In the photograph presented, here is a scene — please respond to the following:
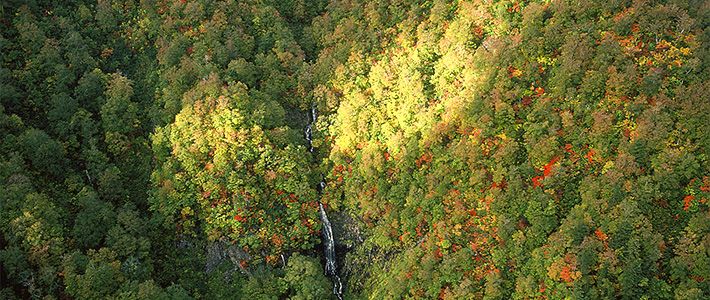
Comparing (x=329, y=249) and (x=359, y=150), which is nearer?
(x=359, y=150)

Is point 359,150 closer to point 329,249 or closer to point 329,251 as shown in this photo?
point 329,249

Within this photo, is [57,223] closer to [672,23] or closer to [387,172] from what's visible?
[387,172]

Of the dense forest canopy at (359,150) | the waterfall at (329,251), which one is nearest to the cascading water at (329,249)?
the waterfall at (329,251)

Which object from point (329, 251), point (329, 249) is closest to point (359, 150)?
point (329, 249)

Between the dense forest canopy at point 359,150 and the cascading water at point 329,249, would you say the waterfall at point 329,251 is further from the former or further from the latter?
the dense forest canopy at point 359,150

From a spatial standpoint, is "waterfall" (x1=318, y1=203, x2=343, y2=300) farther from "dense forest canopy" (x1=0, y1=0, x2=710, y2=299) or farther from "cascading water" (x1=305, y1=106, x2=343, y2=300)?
"dense forest canopy" (x1=0, y1=0, x2=710, y2=299)

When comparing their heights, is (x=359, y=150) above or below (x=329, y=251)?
above

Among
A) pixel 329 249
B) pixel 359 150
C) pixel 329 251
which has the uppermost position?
pixel 359 150

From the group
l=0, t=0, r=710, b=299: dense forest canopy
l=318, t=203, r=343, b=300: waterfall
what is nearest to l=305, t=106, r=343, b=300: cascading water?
l=318, t=203, r=343, b=300: waterfall

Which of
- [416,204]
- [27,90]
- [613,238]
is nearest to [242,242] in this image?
[416,204]
